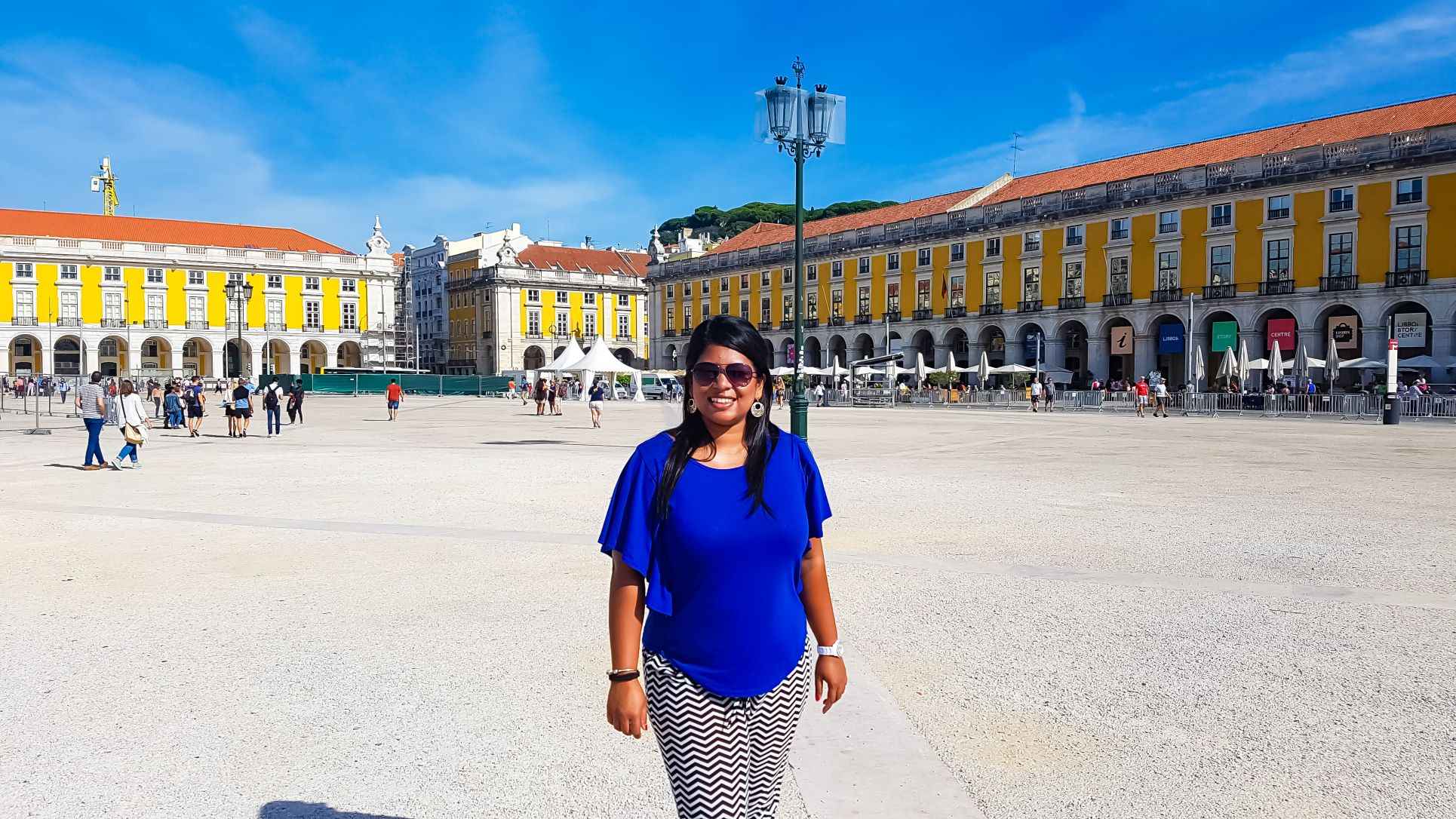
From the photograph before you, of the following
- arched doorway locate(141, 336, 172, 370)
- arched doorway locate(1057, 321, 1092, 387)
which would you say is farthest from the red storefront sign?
arched doorway locate(141, 336, 172, 370)

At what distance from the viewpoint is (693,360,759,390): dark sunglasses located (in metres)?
2.35

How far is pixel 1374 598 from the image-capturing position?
581cm

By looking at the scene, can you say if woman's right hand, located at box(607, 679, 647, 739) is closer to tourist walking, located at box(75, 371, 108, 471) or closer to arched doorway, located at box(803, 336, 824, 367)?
tourist walking, located at box(75, 371, 108, 471)

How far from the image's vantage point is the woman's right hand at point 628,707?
2275 mm

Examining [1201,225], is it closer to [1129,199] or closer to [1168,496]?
[1129,199]

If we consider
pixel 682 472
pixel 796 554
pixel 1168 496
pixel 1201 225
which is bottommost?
pixel 1168 496

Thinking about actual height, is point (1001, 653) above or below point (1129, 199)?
below

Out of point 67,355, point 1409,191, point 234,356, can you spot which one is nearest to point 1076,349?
point 1409,191

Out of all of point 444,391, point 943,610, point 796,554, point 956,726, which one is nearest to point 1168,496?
point 943,610

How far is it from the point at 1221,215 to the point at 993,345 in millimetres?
14084

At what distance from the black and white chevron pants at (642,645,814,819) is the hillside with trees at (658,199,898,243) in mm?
95925

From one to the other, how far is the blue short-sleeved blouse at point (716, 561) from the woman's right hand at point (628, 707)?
4.1 inches

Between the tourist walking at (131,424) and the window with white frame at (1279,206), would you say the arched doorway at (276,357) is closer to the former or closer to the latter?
the window with white frame at (1279,206)

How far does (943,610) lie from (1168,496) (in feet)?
19.7
